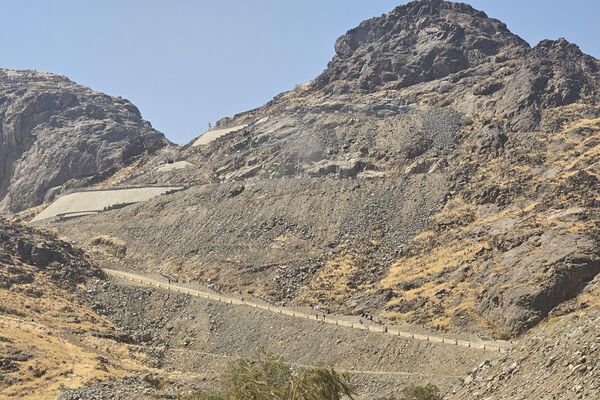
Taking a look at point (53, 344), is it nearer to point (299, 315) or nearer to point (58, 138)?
point (299, 315)

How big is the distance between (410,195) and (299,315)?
89.5 feet

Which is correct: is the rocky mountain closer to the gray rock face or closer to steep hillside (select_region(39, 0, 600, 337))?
A: steep hillside (select_region(39, 0, 600, 337))

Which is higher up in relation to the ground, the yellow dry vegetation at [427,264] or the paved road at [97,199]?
the paved road at [97,199]

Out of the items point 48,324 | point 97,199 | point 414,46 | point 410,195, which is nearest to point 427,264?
point 410,195

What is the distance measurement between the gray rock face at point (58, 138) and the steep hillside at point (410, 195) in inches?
884

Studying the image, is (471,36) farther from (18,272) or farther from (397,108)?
(18,272)

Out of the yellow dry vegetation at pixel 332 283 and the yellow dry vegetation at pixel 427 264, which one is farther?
the yellow dry vegetation at pixel 332 283

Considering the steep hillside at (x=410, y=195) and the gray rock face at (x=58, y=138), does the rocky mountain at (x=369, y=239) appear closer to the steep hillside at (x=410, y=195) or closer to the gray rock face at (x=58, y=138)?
the steep hillside at (x=410, y=195)

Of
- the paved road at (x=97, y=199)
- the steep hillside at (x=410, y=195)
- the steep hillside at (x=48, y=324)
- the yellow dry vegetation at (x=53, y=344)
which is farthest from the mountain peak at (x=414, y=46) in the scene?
the yellow dry vegetation at (x=53, y=344)

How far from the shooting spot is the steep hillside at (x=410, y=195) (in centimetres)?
6688

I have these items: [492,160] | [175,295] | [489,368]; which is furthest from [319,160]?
[489,368]

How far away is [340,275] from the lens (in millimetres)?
78625

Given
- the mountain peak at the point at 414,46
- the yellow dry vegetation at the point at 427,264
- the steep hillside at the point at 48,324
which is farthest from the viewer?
the mountain peak at the point at 414,46

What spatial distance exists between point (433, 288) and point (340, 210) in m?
24.7
